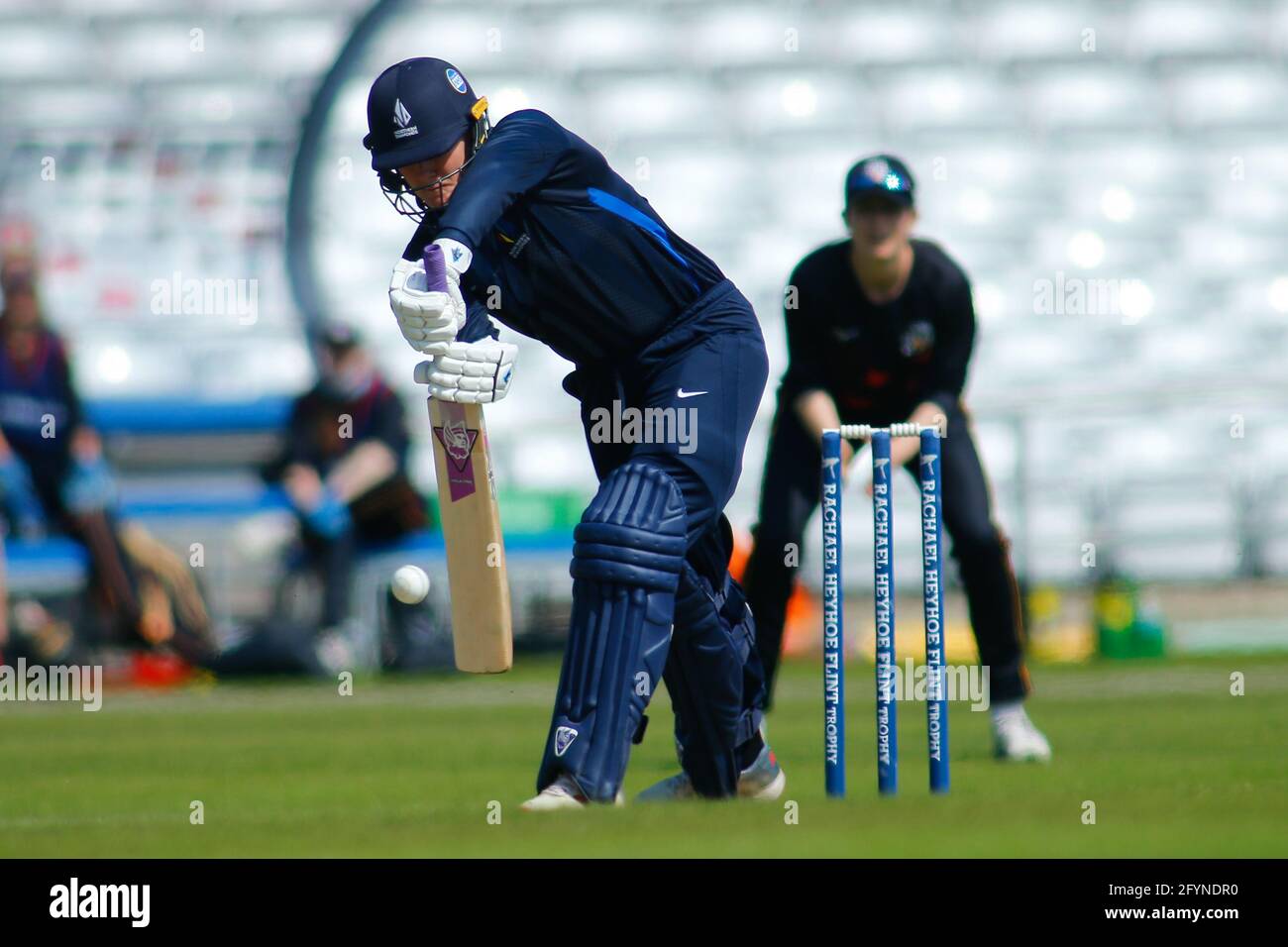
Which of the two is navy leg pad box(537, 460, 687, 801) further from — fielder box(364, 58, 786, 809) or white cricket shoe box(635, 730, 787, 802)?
white cricket shoe box(635, 730, 787, 802)

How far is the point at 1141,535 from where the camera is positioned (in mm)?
14977

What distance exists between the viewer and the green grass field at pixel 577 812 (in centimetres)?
423

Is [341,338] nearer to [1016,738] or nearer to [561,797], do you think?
[1016,738]

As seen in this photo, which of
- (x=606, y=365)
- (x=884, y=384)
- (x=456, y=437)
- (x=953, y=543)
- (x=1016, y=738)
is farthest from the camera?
(x=884, y=384)

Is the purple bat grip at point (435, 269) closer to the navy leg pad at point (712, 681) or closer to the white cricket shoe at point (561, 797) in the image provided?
the navy leg pad at point (712, 681)

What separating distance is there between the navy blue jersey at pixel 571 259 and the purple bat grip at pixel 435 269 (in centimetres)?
39

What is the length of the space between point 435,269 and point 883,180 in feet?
10.0

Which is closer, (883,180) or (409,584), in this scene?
(409,584)

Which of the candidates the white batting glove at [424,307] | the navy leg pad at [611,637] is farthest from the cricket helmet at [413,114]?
the navy leg pad at [611,637]

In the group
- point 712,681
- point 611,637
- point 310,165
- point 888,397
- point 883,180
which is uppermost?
point 310,165

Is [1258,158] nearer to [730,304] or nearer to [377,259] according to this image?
[377,259]

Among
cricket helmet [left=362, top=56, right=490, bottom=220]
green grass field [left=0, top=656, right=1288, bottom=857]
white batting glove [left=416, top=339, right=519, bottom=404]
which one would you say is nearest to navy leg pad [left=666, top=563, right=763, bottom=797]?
green grass field [left=0, top=656, right=1288, bottom=857]

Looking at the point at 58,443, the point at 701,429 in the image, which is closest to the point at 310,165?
the point at 58,443

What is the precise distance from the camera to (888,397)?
763 centimetres
